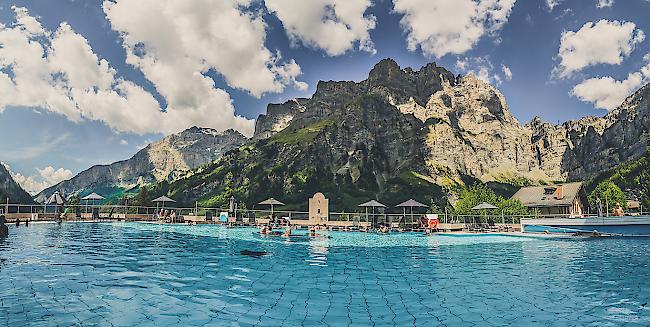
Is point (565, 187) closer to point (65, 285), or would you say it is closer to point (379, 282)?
point (379, 282)

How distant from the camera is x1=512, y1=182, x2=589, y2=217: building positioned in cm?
7812

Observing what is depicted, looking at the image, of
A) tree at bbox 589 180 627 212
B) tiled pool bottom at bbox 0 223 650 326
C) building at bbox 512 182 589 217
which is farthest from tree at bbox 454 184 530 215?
tiled pool bottom at bbox 0 223 650 326

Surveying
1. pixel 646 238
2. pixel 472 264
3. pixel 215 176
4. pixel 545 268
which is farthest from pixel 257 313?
pixel 215 176

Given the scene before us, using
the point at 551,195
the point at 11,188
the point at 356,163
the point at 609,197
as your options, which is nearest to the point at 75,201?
the point at 551,195

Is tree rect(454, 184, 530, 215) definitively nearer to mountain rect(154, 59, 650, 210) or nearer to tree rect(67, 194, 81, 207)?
tree rect(67, 194, 81, 207)

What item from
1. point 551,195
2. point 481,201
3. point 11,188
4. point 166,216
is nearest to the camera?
point 166,216

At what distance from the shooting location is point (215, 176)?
17288 cm

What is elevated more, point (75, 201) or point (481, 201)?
point (75, 201)

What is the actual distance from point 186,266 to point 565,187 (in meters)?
82.7

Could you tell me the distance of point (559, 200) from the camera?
261 ft

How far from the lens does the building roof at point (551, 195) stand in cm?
7875

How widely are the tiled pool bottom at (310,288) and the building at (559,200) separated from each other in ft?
200

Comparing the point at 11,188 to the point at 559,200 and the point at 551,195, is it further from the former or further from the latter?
the point at 559,200

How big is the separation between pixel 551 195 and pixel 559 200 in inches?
149
